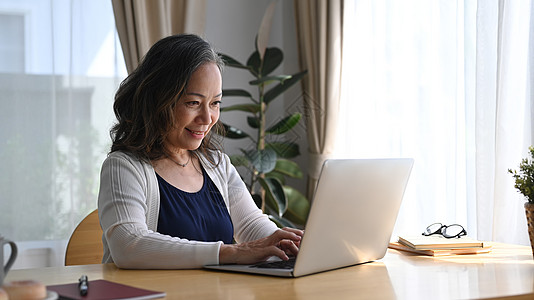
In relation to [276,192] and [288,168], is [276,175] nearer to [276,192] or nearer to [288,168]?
[288,168]

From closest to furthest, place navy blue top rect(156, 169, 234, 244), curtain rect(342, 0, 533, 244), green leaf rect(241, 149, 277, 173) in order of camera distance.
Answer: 1. navy blue top rect(156, 169, 234, 244)
2. curtain rect(342, 0, 533, 244)
3. green leaf rect(241, 149, 277, 173)

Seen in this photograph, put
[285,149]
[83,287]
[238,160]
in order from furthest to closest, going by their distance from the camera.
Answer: [285,149] → [238,160] → [83,287]

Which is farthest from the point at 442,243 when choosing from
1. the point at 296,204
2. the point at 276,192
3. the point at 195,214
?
the point at 296,204

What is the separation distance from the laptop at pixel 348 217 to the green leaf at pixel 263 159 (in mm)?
1637

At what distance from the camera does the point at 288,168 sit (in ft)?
11.3

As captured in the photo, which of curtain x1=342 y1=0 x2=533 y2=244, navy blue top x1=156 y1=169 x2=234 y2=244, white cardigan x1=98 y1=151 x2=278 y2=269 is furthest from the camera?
curtain x1=342 y1=0 x2=533 y2=244

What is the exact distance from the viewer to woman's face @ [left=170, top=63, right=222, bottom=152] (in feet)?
5.72

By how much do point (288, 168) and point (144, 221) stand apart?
193 centimetres

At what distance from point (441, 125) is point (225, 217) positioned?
1.21 metres

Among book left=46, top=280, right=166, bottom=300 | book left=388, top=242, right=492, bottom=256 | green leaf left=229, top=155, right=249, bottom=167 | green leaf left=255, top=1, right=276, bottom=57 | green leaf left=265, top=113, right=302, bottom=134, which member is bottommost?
book left=388, top=242, right=492, bottom=256

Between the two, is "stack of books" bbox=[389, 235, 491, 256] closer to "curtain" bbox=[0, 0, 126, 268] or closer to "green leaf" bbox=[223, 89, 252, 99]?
"green leaf" bbox=[223, 89, 252, 99]

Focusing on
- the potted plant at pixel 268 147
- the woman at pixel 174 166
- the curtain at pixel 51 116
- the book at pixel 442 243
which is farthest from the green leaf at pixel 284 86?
the book at pixel 442 243

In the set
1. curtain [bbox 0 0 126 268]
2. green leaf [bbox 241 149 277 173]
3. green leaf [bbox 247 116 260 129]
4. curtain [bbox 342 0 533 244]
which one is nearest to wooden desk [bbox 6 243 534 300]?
curtain [bbox 342 0 533 244]

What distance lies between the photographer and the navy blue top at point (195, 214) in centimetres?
173
